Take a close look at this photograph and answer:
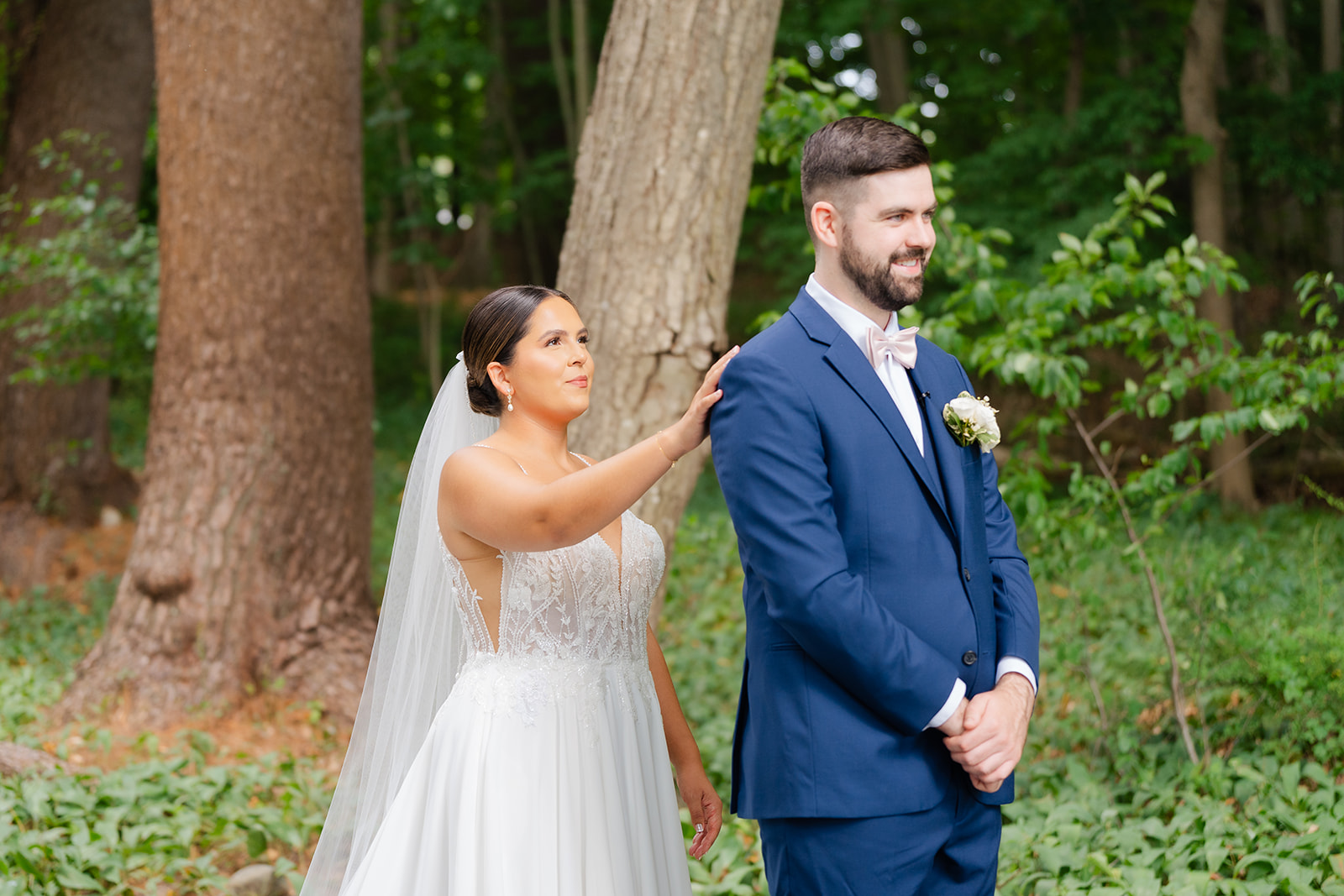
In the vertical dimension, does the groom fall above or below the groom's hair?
below

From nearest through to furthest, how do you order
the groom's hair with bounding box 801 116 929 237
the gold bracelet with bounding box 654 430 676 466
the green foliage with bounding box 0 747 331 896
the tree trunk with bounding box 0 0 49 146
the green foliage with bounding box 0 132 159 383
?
1. the groom's hair with bounding box 801 116 929 237
2. the gold bracelet with bounding box 654 430 676 466
3. the green foliage with bounding box 0 747 331 896
4. the green foliage with bounding box 0 132 159 383
5. the tree trunk with bounding box 0 0 49 146

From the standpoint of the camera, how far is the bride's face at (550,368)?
2625mm

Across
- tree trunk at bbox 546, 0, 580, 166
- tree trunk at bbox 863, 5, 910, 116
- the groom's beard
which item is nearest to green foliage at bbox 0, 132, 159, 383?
the groom's beard

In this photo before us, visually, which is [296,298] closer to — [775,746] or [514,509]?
[514,509]

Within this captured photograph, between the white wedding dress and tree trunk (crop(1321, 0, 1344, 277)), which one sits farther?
tree trunk (crop(1321, 0, 1344, 277))

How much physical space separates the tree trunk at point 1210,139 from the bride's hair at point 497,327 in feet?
29.4

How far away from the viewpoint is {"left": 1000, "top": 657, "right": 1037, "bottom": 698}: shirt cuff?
7.63 feet

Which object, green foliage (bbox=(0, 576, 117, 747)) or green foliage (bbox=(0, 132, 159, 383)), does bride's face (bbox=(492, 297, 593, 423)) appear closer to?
green foliage (bbox=(0, 576, 117, 747))

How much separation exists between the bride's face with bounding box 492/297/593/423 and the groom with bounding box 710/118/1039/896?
0.54 meters

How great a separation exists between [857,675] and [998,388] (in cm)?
1111

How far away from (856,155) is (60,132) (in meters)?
Answer: 8.41

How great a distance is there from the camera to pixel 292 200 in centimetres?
579

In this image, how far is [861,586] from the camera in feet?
6.81

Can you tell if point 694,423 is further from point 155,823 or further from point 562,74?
point 562,74
